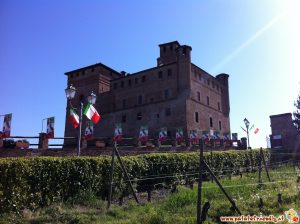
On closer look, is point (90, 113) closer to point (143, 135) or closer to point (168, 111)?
point (143, 135)

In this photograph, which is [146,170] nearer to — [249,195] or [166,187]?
[166,187]

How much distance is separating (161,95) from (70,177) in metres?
33.9

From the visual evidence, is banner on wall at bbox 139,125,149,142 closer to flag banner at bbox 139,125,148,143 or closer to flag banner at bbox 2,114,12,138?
flag banner at bbox 139,125,148,143

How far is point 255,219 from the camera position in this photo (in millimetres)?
7379

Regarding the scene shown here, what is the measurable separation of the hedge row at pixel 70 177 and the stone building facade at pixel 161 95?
2562 cm

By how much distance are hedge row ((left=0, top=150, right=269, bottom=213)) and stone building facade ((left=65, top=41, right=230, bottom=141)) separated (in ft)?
84.1

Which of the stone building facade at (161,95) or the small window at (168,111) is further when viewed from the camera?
the small window at (168,111)

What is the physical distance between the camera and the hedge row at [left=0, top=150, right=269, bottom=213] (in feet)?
29.6

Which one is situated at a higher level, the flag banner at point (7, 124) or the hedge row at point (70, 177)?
the flag banner at point (7, 124)

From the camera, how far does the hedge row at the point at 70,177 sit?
9031 mm

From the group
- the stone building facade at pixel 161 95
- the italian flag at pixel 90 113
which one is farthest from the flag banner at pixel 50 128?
the stone building facade at pixel 161 95

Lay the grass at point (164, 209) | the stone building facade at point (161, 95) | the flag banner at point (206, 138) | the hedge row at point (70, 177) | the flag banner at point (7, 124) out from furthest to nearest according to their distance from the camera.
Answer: the stone building facade at point (161, 95), the flag banner at point (206, 138), the flag banner at point (7, 124), the hedge row at point (70, 177), the grass at point (164, 209)

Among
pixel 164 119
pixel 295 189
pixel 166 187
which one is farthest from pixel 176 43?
pixel 295 189

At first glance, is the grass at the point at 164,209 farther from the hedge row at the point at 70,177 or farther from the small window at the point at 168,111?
the small window at the point at 168,111
